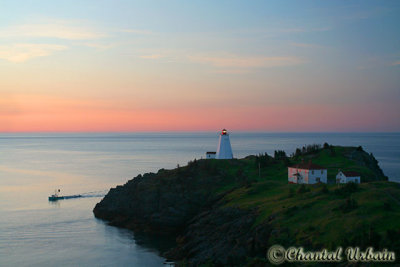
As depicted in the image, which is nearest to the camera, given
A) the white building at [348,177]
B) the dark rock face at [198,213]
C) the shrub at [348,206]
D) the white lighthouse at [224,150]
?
the shrub at [348,206]

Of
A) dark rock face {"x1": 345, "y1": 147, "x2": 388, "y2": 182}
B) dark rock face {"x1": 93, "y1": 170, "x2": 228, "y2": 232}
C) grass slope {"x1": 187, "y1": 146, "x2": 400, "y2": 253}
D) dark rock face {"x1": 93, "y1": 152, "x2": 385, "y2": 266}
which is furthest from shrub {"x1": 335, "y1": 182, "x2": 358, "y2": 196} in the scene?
dark rock face {"x1": 345, "y1": 147, "x2": 388, "y2": 182}

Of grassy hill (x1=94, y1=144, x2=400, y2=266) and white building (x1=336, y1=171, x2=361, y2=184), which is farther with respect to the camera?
white building (x1=336, y1=171, x2=361, y2=184)

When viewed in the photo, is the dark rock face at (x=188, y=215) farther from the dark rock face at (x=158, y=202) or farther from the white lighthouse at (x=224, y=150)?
the white lighthouse at (x=224, y=150)

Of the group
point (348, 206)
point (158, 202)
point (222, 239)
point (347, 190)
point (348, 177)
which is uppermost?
point (347, 190)

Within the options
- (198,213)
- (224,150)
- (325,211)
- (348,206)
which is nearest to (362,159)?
(224,150)

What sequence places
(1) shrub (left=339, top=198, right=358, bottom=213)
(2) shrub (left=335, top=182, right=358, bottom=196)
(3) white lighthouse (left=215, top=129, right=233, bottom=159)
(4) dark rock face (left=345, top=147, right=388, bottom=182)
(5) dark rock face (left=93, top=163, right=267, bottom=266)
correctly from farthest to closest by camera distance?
(3) white lighthouse (left=215, top=129, right=233, bottom=159) < (4) dark rock face (left=345, top=147, right=388, bottom=182) < (2) shrub (left=335, top=182, right=358, bottom=196) < (5) dark rock face (left=93, top=163, right=267, bottom=266) < (1) shrub (left=339, top=198, right=358, bottom=213)

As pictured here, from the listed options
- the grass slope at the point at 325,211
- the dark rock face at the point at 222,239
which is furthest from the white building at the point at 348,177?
the dark rock face at the point at 222,239

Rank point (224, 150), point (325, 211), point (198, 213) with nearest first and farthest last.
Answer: point (325, 211)
point (198, 213)
point (224, 150)

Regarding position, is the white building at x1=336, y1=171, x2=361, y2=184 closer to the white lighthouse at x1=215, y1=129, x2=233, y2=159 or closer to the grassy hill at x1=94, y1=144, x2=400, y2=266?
the grassy hill at x1=94, y1=144, x2=400, y2=266

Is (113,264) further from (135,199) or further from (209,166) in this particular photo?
(209,166)

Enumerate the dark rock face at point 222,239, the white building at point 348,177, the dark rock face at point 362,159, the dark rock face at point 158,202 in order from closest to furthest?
the dark rock face at point 222,239, the white building at point 348,177, the dark rock face at point 158,202, the dark rock face at point 362,159

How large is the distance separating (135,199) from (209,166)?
50.0 feet

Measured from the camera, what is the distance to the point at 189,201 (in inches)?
2424

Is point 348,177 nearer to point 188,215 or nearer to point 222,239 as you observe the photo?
point 188,215
